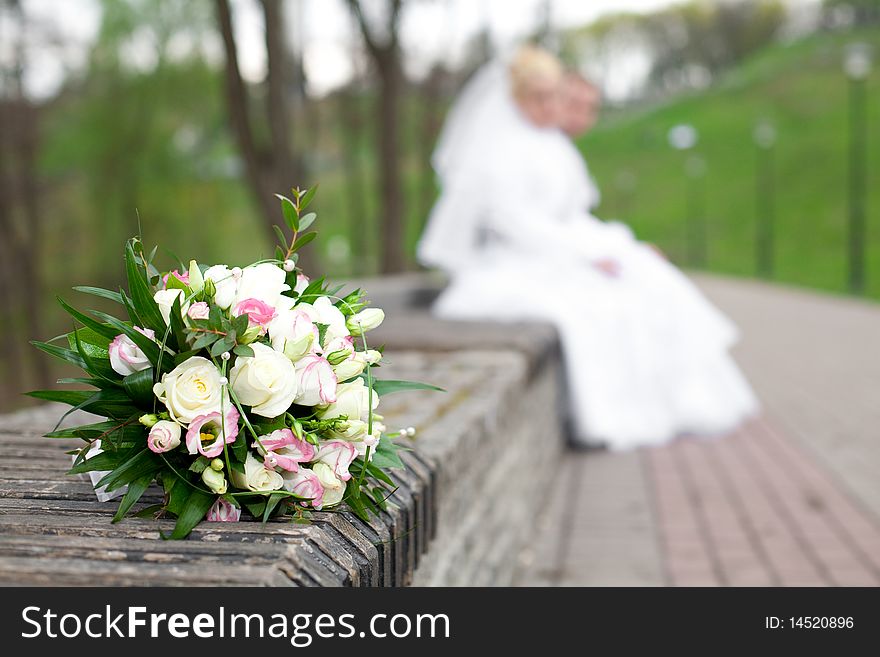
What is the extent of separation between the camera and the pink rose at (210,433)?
5.99 feet

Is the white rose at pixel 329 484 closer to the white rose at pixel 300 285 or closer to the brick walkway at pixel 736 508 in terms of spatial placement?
the white rose at pixel 300 285

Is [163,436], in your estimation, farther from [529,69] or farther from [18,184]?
[18,184]

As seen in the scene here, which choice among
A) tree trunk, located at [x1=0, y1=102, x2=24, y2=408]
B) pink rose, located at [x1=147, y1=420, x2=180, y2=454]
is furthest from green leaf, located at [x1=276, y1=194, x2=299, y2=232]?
tree trunk, located at [x1=0, y1=102, x2=24, y2=408]

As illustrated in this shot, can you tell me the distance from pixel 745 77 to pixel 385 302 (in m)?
Result: 82.9

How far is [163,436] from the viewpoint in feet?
6.04

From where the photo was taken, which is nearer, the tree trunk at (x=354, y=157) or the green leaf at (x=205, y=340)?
the green leaf at (x=205, y=340)

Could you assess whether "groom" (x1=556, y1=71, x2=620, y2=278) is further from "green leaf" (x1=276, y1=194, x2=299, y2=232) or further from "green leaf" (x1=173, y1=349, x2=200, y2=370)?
"green leaf" (x1=173, y1=349, x2=200, y2=370)

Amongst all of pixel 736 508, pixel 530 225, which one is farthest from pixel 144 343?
pixel 530 225

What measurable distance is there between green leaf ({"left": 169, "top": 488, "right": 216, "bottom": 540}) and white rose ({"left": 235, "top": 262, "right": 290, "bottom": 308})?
1.23 ft

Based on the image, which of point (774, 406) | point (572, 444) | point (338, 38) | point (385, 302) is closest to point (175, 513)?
point (572, 444)

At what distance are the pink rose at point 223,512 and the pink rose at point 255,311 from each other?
1.12ft

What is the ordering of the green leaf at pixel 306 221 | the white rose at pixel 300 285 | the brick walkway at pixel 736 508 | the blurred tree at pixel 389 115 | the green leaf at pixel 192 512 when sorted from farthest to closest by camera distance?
the blurred tree at pixel 389 115
the brick walkway at pixel 736 508
the white rose at pixel 300 285
the green leaf at pixel 306 221
the green leaf at pixel 192 512

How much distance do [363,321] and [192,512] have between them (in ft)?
1.92

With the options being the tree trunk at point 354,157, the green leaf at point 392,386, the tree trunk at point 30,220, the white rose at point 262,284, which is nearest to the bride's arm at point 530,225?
the green leaf at point 392,386
